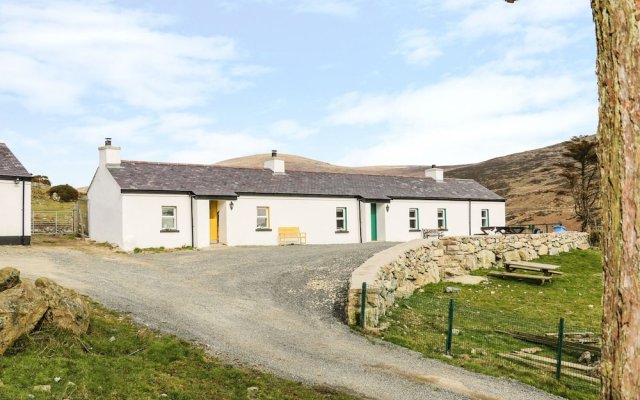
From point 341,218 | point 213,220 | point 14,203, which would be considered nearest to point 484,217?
point 341,218

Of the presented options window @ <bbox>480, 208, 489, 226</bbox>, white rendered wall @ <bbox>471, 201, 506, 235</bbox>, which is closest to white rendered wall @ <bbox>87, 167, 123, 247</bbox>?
white rendered wall @ <bbox>471, 201, 506, 235</bbox>

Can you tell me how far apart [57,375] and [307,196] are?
23.9m

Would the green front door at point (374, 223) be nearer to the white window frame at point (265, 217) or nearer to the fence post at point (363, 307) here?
the white window frame at point (265, 217)

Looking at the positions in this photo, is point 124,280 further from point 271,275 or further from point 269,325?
point 269,325

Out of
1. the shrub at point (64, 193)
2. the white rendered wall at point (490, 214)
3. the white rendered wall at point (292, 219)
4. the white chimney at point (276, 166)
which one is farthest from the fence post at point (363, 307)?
the shrub at point (64, 193)

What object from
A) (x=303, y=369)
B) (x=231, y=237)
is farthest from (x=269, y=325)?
(x=231, y=237)

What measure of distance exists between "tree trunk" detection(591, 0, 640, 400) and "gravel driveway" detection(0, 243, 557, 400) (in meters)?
4.88

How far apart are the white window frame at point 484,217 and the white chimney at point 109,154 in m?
24.5

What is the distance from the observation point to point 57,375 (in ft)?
23.2

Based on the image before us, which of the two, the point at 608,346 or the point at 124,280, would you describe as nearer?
the point at 608,346

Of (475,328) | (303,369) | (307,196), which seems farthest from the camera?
(307,196)

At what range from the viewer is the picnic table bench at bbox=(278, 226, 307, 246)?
96.6 ft

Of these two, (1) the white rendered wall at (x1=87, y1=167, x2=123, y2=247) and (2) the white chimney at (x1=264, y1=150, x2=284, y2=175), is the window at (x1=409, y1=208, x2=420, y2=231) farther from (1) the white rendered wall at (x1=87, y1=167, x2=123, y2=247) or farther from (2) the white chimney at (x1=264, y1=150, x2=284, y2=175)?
(1) the white rendered wall at (x1=87, y1=167, x2=123, y2=247)

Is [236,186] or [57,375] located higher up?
[236,186]
